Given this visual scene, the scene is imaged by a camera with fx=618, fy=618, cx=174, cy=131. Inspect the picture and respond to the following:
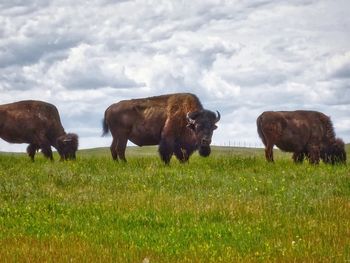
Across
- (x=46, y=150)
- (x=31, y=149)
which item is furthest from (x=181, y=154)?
(x=31, y=149)

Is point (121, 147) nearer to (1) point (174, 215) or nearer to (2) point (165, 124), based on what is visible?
(2) point (165, 124)

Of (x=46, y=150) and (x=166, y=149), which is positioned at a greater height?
(x=166, y=149)

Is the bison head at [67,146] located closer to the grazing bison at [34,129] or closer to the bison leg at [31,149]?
the grazing bison at [34,129]

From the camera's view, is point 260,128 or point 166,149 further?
point 260,128

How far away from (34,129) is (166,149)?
27.0 ft

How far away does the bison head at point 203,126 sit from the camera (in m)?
23.4

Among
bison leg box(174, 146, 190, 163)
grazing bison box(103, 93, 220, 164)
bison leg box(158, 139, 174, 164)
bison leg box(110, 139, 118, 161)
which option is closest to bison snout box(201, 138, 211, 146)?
grazing bison box(103, 93, 220, 164)

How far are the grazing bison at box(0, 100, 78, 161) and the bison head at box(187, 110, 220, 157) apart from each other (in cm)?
791

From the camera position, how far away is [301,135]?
1030 inches

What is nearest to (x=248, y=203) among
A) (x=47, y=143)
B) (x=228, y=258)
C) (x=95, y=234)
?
(x=95, y=234)

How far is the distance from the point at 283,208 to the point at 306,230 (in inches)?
80.1

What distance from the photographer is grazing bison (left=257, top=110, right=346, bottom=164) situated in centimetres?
2555

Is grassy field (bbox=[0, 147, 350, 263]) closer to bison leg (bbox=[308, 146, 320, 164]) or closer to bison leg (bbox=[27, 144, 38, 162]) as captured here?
bison leg (bbox=[308, 146, 320, 164])

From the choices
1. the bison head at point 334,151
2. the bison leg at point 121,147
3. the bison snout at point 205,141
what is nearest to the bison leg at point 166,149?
the bison snout at point 205,141
